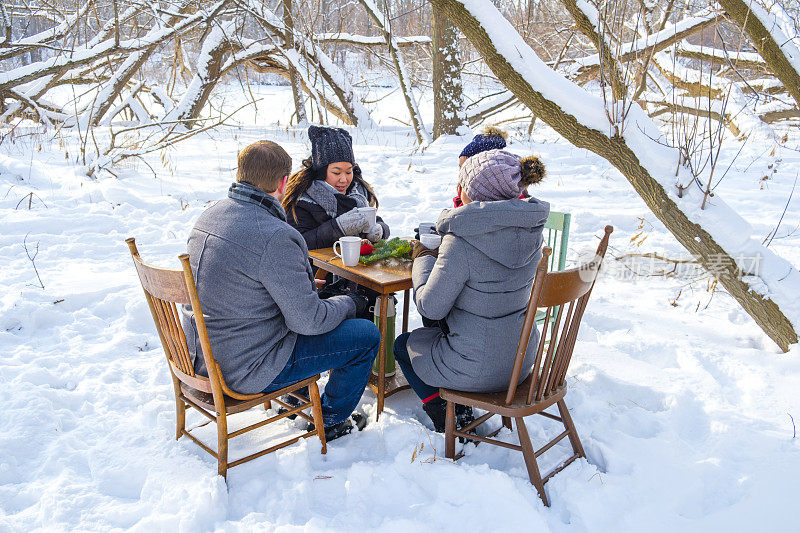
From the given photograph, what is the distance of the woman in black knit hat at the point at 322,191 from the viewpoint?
325 centimetres

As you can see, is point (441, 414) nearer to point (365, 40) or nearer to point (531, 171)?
point (531, 171)

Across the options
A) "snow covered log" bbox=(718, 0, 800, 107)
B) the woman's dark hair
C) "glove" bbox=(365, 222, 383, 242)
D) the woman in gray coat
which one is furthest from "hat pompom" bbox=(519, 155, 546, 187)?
"snow covered log" bbox=(718, 0, 800, 107)

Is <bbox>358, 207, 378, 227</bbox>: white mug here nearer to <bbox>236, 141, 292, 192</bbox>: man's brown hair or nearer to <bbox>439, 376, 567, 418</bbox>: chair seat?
<bbox>236, 141, 292, 192</bbox>: man's brown hair

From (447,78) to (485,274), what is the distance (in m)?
6.54

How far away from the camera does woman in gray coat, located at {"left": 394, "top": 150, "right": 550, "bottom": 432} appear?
2166 millimetres

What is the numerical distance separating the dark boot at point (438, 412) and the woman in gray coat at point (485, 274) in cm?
33

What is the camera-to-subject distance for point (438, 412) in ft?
8.80

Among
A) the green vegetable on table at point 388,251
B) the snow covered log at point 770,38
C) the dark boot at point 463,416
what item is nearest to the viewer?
the dark boot at point 463,416

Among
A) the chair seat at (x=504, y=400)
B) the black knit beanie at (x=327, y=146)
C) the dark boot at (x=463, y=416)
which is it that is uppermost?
the black knit beanie at (x=327, y=146)

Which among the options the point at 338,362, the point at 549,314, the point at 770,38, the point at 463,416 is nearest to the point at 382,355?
the point at 338,362

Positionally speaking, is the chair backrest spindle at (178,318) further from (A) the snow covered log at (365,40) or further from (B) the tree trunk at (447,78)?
(A) the snow covered log at (365,40)

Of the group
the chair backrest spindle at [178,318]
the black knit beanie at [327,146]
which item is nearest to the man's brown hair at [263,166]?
the chair backrest spindle at [178,318]

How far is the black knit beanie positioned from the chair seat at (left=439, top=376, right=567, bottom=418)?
5.33 ft

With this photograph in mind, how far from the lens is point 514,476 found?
2361 mm
